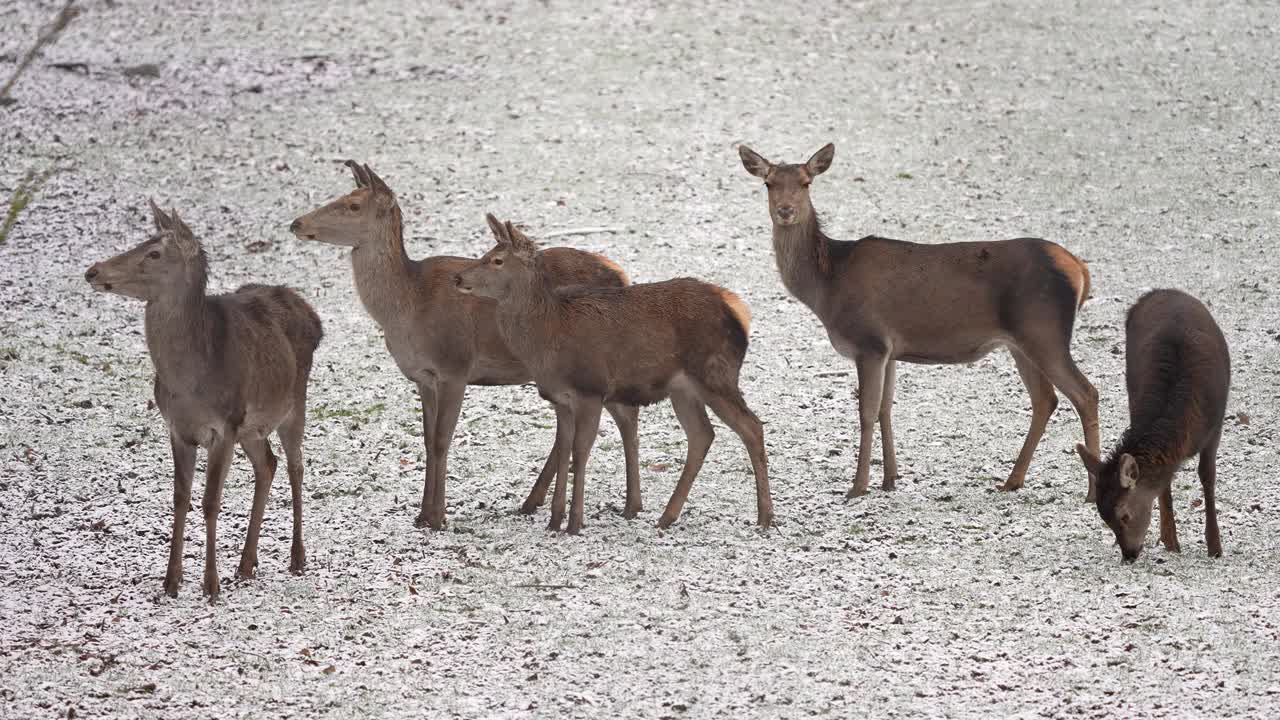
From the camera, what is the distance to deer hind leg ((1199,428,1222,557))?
29.6ft

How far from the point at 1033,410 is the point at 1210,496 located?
71.7 inches

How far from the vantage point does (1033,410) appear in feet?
35.1

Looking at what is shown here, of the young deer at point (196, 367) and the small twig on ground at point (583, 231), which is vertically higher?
the young deer at point (196, 367)

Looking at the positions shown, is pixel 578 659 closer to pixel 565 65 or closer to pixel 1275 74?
pixel 565 65

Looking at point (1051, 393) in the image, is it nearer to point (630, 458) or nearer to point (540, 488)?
point (630, 458)

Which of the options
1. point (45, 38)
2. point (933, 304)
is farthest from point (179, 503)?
point (45, 38)

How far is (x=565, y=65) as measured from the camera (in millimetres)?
19875

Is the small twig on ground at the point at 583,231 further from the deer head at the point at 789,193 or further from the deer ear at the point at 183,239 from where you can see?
the deer ear at the point at 183,239

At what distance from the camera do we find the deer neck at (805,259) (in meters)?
10.8

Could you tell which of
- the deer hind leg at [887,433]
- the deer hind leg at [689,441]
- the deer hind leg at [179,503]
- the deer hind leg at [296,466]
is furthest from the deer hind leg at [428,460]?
the deer hind leg at [887,433]

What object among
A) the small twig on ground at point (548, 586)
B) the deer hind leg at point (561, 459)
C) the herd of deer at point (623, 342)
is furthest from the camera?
the deer hind leg at point (561, 459)

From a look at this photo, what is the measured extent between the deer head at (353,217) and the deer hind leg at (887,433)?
3.73 metres

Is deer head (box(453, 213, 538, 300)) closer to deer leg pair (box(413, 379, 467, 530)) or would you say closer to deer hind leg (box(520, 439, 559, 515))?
deer leg pair (box(413, 379, 467, 530))

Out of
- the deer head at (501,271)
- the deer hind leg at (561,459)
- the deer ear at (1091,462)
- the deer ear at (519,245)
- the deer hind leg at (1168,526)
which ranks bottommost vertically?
the deer hind leg at (561,459)
